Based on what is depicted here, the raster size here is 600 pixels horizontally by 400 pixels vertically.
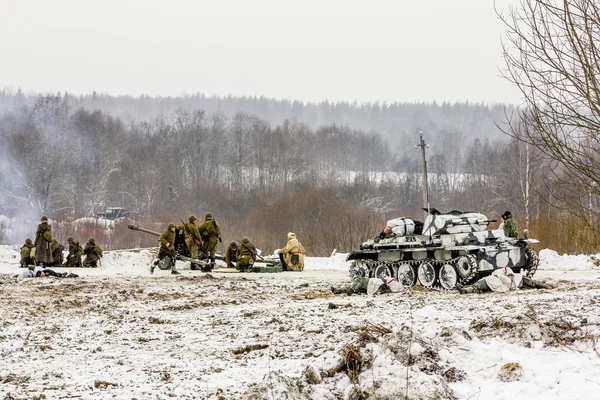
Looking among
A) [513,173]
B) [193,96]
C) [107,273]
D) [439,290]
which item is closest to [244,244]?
[107,273]

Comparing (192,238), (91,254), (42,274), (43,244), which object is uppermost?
(192,238)

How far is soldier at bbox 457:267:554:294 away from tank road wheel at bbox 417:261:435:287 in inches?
77.9

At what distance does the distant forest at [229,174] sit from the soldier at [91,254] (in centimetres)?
1535

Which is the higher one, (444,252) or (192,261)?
(444,252)

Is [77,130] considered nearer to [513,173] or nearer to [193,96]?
[513,173]

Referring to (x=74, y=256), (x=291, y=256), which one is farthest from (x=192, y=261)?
(x=74, y=256)

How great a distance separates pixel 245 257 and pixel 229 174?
188 feet

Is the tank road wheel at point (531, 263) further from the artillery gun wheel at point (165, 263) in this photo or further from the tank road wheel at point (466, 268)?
the artillery gun wheel at point (165, 263)

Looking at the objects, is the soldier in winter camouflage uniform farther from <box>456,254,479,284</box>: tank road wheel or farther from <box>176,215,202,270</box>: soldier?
<box>456,254,479,284</box>: tank road wheel

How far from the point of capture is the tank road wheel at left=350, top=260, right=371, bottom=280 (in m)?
20.3

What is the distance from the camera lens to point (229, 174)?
264 feet

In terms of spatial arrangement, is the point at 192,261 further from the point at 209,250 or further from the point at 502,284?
the point at 502,284

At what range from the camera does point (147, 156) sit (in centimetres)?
8025

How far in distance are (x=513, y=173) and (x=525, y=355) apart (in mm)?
45784
